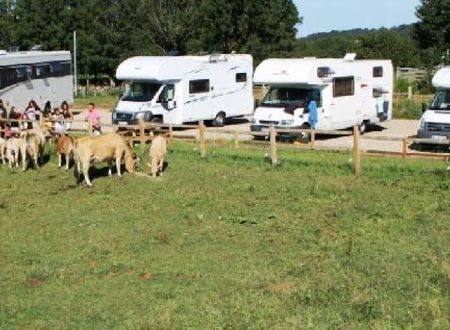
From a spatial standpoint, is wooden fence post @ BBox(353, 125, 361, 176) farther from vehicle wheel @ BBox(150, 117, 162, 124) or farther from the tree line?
the tree line

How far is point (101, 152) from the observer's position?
15961 mm

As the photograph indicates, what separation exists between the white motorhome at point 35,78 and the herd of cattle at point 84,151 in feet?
30.5

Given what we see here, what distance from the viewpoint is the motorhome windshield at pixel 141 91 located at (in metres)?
23.9

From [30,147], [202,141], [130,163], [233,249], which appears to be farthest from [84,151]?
[233,249]

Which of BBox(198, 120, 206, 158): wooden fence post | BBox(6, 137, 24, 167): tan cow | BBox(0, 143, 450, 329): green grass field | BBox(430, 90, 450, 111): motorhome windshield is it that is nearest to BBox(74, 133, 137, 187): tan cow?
BBox(0, 143, 450, 329): green grass field

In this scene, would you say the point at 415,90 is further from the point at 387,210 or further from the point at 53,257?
the point at 53,257

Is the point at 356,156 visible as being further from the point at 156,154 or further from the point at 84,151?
the point at 84,151

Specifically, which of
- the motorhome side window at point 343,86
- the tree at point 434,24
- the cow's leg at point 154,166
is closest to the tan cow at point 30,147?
the cow's leg at point 154,166

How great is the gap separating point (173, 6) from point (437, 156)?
37210mm

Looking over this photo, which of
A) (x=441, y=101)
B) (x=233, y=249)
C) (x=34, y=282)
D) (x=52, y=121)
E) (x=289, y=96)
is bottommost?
(x=34, y=282)

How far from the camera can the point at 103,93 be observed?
1817 inches

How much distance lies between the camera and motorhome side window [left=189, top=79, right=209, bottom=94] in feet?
82.5

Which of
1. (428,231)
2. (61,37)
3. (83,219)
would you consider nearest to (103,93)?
(61,37)

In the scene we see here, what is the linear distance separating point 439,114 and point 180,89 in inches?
352
